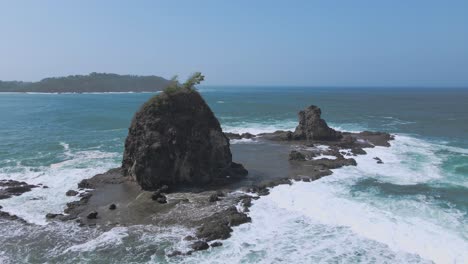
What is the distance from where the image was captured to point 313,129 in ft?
197

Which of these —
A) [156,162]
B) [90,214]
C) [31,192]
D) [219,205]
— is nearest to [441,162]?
[219,205]

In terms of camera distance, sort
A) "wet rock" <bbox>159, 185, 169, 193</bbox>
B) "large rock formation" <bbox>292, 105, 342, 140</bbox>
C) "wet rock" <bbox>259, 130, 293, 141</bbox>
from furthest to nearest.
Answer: "wet rock" <bbox>259, 130, 293, 141</bbox> < "large rock formation" <bbox>292, 105, 342, 140</bbox> < "wet rock" <bbox>159, 185, 169, 193</bbox>

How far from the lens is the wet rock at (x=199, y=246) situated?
2611cm

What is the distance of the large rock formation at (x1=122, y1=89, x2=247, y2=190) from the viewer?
125ft

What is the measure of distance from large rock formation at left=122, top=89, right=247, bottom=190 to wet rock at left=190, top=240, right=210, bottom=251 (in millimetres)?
12010

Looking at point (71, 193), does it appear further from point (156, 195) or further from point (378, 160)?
point (378, 160)

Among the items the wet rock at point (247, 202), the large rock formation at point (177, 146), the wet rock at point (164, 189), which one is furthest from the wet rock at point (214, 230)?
the large rock formation at point (177, 146)

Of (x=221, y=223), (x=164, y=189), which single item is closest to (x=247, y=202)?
(x=221, y=223)

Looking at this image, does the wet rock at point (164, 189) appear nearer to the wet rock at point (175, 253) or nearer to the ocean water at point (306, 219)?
the ocean water at point (306, 219)

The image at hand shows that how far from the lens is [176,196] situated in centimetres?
3559

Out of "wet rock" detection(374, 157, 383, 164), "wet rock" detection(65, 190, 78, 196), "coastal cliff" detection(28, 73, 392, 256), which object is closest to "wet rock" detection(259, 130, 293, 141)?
"coastal cliff" detection(28, 73, 392, 256)

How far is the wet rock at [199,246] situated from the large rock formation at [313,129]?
36.8 m

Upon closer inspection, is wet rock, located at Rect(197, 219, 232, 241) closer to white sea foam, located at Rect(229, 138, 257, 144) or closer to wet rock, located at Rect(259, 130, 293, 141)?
white sea foam, located at Rect(229, 138, 257, 144)

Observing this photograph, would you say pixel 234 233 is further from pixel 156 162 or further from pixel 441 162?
pixel 441 162
